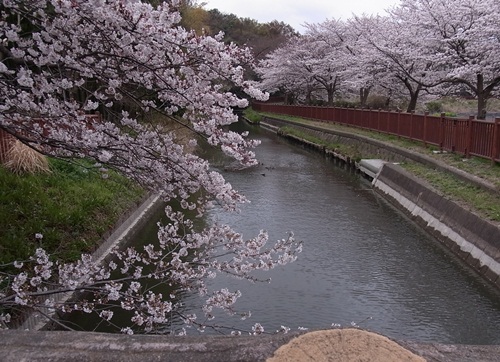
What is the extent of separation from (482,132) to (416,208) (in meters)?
2.77

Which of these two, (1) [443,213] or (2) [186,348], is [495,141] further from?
(2) [186,348]

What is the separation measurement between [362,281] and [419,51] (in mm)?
14059

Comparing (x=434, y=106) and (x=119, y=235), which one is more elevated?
(x=434, y=106)

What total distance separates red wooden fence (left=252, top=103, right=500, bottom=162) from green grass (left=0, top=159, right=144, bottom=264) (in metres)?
8.60

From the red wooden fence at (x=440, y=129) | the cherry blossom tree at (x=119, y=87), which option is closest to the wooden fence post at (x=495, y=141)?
the red wooden fence at (x=440, y=129)

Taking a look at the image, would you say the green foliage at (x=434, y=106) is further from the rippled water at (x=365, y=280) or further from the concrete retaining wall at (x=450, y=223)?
the rippled water at (x=365, y=280)

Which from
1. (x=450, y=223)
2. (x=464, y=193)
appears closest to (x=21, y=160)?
(x=450, y=223)

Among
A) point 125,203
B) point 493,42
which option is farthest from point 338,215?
point 493,42

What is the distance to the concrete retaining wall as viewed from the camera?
761 cm

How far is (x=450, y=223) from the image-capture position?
9.40 m

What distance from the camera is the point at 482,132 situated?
12.1 m

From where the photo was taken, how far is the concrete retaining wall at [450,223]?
7.61 m

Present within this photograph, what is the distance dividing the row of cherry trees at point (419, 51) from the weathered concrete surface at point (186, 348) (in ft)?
48.3

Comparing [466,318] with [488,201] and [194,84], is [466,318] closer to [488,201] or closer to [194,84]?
[488,201]
